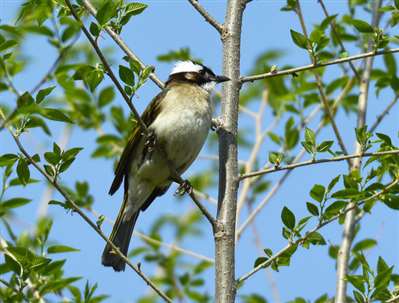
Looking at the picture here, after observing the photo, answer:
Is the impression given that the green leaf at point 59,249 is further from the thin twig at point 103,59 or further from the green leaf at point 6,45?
the green leaf at point 6,45

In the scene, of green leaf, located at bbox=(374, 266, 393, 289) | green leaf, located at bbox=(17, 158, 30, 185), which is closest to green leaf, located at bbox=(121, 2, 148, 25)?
green leaf, located at bbox=(17, 158, 30, 185)

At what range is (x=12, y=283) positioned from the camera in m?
4.42

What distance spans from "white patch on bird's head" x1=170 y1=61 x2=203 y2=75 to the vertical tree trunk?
203cm

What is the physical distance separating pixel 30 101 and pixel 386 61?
3495 millimetres

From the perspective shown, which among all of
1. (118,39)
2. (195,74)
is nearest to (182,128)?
(195,74)

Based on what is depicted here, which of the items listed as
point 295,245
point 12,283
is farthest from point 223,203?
point 12,283

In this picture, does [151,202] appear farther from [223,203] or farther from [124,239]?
[223,203]

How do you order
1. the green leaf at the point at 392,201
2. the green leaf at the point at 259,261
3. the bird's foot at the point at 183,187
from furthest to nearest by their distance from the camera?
the bird's foot at the point at 183,187 → the green leaf at the point at 392,201 → the green leaf at the point at 259,261

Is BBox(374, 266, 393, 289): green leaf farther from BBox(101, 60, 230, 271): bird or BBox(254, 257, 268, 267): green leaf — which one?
BBox(101, 60, 230, 271): bird

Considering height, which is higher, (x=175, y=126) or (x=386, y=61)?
(x=386, y=61)

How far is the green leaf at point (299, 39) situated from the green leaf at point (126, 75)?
98 cm

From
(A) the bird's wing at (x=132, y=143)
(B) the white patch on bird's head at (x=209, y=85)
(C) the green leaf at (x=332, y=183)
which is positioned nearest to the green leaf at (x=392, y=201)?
(C) the green leaf at (x=332, y=183)

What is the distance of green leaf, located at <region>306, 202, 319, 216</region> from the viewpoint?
4.04 meters

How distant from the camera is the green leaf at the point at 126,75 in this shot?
3.89 metres
